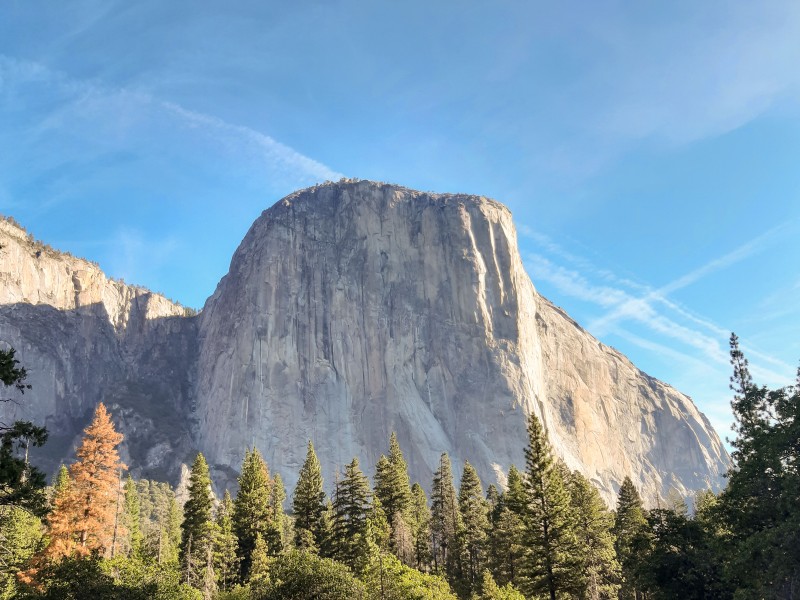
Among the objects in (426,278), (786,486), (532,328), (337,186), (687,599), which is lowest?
(687,599)

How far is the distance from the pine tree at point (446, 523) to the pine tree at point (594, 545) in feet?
33.2

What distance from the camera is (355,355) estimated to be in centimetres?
14988

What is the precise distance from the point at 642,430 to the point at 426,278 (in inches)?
3247

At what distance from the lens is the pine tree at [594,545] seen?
4216cm

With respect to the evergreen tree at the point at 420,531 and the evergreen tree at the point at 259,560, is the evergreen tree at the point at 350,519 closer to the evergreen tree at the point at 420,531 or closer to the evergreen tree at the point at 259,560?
the evergreen tree at the point at 259,560

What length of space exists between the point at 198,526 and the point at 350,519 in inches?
466

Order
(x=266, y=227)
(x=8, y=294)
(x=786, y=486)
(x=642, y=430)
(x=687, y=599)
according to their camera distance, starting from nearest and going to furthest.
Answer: (x=786, y=486) < (x=687, y=599) < (x=8, y=294) < (x=266, y=227) < (x=642, y=430)

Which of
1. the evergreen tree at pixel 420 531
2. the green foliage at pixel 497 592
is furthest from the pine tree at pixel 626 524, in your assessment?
the green foliage at pixel 497 592

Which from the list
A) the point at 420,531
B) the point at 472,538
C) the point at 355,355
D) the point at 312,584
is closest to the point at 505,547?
the point at 472,538

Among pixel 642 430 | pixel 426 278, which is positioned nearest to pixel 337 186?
pixel 426 278

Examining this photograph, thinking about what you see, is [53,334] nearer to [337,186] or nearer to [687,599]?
[337,186]

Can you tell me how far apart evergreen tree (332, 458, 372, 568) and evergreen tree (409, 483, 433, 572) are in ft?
18.4

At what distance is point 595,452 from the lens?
155875 millimetres

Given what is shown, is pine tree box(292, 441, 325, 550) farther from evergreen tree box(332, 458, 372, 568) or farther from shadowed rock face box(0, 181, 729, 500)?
shadowed rock face box(0, 181, 729, 500)
